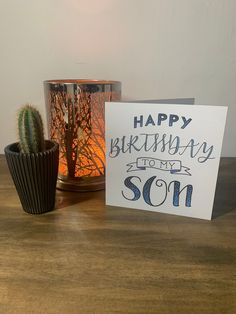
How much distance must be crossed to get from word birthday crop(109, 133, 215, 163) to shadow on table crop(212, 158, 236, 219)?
0.48 feet

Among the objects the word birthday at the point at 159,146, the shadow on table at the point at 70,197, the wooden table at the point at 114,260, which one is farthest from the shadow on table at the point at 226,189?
the shadow on table at the point at 70,197

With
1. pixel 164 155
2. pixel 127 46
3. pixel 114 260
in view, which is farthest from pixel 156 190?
pixel 127 46

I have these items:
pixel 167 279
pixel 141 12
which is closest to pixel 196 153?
pixel 167 279

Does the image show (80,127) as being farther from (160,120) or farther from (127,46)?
(127,46)

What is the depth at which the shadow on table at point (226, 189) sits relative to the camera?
64cm

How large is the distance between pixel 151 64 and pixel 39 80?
1.14 feet

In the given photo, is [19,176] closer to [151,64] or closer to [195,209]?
[195,209]

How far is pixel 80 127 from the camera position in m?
0.67

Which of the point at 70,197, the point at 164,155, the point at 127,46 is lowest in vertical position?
the point at 70,197

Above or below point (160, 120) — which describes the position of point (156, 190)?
below

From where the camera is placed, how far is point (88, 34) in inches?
32.5

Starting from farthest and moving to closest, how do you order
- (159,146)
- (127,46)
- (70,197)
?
(127,46)
(70,197)
(159,146)

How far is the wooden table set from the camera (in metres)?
0.39

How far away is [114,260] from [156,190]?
7.5 inches
